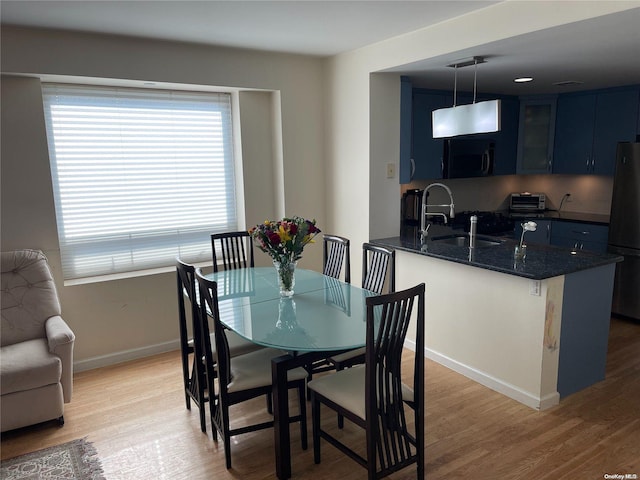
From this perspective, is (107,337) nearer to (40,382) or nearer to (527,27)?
(40,382)

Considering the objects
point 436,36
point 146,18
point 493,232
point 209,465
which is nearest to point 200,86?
point 146,18

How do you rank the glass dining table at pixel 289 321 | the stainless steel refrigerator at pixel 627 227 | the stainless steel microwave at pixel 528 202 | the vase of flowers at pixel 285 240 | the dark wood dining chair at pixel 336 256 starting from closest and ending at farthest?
the glass dining table at pixel 289 321 < the vase of flowers at pixel 285 240 < the dark wood dining chair at pixel 336 256 < the stainless steel refrigerator at pixel 627 227 < the stainless steel microwave at pixel 528 202

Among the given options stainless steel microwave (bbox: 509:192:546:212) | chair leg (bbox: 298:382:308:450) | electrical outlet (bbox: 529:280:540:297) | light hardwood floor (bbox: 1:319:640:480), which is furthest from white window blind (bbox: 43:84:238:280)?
stainless steel microwave (bbox: 509:192:546:212)

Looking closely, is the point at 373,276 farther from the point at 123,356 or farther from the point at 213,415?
the point at 123,356

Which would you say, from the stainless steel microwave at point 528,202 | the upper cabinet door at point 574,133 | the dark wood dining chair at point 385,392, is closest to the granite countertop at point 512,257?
the dark wood dining chair at point 385,392

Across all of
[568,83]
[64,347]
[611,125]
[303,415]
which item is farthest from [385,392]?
[611,125]

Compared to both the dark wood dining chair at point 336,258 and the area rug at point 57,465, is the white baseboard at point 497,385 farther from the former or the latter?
the area rug at point 57,465

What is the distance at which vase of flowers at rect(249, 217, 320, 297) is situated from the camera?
9.20 ft

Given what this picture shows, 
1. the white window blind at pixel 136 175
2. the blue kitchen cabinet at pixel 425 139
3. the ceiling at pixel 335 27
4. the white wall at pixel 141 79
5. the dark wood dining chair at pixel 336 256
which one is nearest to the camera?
the ceiling at pixel 335 27

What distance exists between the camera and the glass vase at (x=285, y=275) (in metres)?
2.91

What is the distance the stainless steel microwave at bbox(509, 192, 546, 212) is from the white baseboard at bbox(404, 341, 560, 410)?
121 inches

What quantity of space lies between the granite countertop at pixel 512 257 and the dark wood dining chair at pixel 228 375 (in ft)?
4.77

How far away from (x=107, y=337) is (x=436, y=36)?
341 cm

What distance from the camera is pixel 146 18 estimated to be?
9.70 ft
